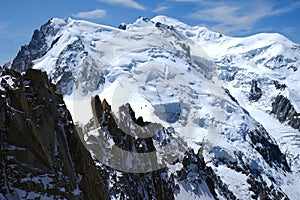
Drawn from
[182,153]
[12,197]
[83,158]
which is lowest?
[12,197]

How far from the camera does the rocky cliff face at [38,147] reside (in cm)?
3112

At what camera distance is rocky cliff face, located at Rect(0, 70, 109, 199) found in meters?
31.1

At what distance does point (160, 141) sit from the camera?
10175 centimetres

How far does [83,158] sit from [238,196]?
103 m

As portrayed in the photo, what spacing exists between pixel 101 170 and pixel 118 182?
3.96 metres

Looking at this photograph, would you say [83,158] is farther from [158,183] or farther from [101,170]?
[158,183]

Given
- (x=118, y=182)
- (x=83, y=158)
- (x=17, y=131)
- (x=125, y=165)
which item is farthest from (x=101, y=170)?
(x=17, y=131)

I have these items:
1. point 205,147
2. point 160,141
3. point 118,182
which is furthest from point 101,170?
point 205,147

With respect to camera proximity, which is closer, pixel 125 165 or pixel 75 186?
pixel 75 186

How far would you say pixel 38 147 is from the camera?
32.6m

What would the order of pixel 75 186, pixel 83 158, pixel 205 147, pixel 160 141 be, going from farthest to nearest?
pixel 205 147 → pixel 160 141 → pixel 83 158 → pixel 75 186

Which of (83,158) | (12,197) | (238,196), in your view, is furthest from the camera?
(238,196)

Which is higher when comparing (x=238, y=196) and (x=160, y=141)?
(x=160, y=141)

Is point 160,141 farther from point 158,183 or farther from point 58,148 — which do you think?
point 58,148
